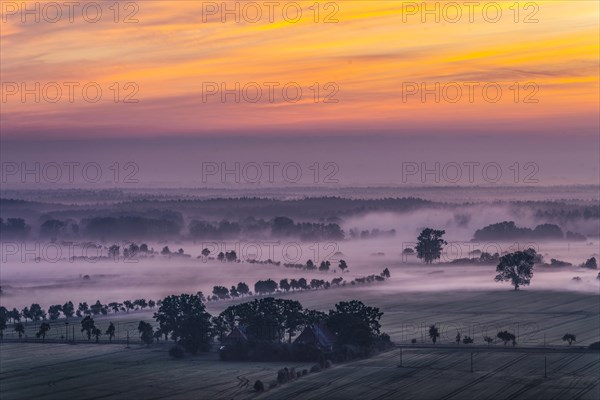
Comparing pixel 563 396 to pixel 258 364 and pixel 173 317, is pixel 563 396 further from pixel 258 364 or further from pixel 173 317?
pixel 173 317

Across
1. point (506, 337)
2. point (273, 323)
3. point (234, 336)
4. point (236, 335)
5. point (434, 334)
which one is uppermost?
point (273, 323)

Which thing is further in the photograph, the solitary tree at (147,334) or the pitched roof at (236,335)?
the solitary tree at (147,334)

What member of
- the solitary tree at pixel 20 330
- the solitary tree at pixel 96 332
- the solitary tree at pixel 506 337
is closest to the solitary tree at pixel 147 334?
the solitary tree at pixel 96 332

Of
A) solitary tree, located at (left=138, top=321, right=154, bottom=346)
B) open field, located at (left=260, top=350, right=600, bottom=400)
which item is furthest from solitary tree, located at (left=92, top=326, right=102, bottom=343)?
open field, located at (left=260, top=350, right=600, bottom=400)

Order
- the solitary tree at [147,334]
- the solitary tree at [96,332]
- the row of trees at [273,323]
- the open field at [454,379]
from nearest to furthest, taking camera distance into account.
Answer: the open field at [454,379]
the row of trees at [273,323]
the solitary tree at [147,334]
the solitary tree at [96,332]

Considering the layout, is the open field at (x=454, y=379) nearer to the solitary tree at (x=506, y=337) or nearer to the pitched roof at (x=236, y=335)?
the solitary tree at (x=506, y=337)

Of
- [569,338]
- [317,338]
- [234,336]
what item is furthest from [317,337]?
[569,338]

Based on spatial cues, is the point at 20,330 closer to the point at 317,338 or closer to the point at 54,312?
the point at 54,312

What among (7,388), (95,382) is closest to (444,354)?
(95,382)
